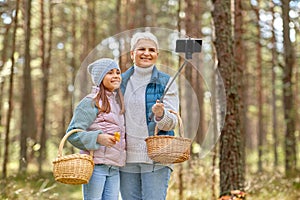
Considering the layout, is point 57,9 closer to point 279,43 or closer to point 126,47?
point 279,43

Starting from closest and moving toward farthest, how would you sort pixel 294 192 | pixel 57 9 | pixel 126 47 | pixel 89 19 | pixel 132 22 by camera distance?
pixel 126 47 < pixel 294 192 < pixel 132 22 < pixel 89 19 < pixel 57 9

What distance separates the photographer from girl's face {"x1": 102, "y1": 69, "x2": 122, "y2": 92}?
3.90 meters

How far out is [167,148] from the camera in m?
3.75

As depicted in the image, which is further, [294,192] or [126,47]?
[294,192]

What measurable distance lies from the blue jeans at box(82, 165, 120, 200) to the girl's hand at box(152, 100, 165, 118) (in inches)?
21.3

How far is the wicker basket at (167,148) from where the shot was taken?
3.74 metres

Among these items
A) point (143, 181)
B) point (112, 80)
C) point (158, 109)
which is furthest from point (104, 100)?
point (143, 181)

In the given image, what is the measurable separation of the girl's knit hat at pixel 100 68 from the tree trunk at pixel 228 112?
275 centimetres

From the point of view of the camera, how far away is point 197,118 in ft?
14.4

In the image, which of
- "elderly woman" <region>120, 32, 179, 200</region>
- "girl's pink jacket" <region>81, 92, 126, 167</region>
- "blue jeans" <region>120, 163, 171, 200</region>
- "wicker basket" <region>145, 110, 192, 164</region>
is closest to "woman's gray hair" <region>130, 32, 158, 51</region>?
"elderly woman" <region>120, 32, 179, 200</region>

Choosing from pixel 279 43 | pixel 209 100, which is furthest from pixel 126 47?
pixel 279 43

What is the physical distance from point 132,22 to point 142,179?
1230 cm

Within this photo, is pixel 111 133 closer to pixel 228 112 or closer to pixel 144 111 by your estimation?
pixel 144 111

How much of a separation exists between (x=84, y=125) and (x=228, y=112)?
300cm
